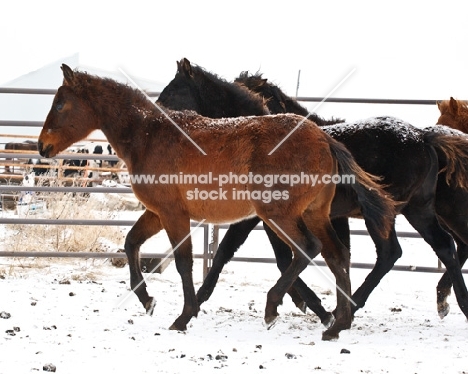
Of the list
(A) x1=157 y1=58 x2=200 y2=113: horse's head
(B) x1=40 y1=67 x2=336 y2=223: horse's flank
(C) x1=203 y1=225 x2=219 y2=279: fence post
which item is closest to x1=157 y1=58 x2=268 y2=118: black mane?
(A) x1=157 y1=58 x2=200 y2=113: horse's head

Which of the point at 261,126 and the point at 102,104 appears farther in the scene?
the point at 102,104

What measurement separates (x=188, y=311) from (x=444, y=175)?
240cm

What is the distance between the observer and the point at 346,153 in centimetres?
461

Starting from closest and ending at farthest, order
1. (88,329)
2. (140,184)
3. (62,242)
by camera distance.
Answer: (88,329) → (140,184) → (62,242)

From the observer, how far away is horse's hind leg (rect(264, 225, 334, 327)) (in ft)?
16.3

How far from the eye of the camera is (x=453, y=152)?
5.15 meters

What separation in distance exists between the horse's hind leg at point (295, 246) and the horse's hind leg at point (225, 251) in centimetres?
103

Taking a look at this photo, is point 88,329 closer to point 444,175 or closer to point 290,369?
point 290,369

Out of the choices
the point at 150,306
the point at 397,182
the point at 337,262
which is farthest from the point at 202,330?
the point at 397,182

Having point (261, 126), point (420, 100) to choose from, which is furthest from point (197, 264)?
point (261, 126)

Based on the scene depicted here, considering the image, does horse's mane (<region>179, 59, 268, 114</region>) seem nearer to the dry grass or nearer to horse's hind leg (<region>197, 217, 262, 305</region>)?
horse's hind leg (<region>197, 217, 262, 305</region>)

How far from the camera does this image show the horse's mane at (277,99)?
19.6 feet

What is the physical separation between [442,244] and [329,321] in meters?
1.13

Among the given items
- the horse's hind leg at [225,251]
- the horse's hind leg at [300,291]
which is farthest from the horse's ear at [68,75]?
the horse's hind leg at [300,291]
